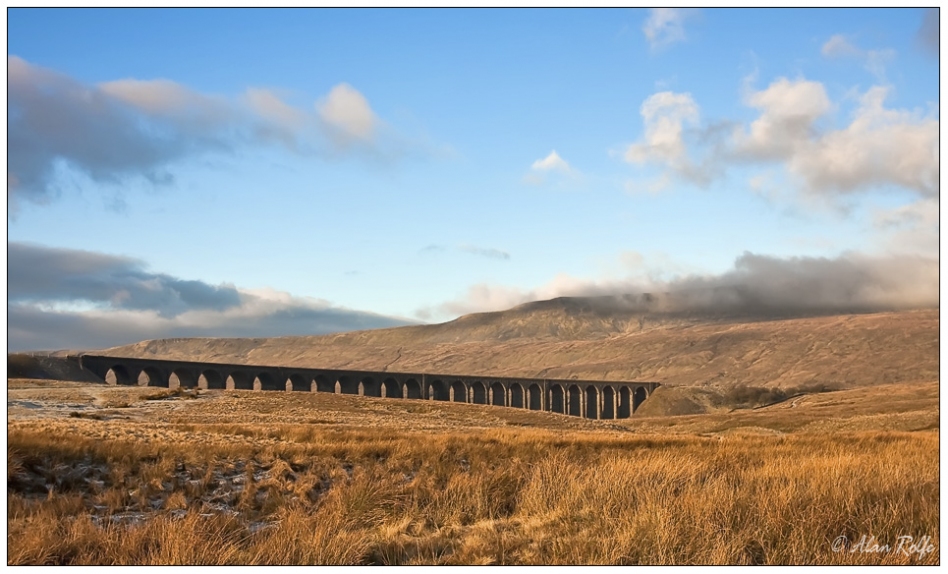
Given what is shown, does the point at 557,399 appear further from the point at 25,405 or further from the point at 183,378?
the point at 25,405

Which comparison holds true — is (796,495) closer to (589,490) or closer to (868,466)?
(589,490)

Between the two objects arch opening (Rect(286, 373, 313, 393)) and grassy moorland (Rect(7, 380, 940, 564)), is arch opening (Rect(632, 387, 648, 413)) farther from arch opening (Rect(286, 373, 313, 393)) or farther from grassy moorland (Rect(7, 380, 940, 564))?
grassy moorland (Rect(7, 380, 940, 564))

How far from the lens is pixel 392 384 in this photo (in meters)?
130

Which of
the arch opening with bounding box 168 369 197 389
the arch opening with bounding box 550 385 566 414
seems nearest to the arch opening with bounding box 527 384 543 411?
the arch opening with bounding box 550 385 566 414

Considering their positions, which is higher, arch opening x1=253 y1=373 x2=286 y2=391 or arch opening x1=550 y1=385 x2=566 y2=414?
arch opening x1=253 y1=373 x2=286 y2=391

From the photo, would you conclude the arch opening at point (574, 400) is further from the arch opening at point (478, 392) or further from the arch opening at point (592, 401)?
the arch opening at point (478, 392)

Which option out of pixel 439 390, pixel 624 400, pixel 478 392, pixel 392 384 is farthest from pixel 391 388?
pixel 624 400

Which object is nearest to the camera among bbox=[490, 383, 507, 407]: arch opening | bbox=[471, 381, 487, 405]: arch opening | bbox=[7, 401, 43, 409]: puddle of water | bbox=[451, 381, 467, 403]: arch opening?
bbox=[7, 401, 43, 409]: puddle of water

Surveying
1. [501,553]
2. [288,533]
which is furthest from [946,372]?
[288,533]

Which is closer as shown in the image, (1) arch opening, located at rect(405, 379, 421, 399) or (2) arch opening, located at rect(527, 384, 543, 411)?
(1) arch opening, located at rect(405, 379, 421, 399)

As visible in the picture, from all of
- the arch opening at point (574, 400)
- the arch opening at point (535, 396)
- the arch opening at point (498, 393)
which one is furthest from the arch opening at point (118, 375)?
the arch opening at point (574, 400)

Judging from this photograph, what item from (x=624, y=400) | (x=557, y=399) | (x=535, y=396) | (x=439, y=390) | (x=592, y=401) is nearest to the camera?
(x=439, y=390)

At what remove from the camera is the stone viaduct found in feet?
324

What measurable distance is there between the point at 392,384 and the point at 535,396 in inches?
1400
